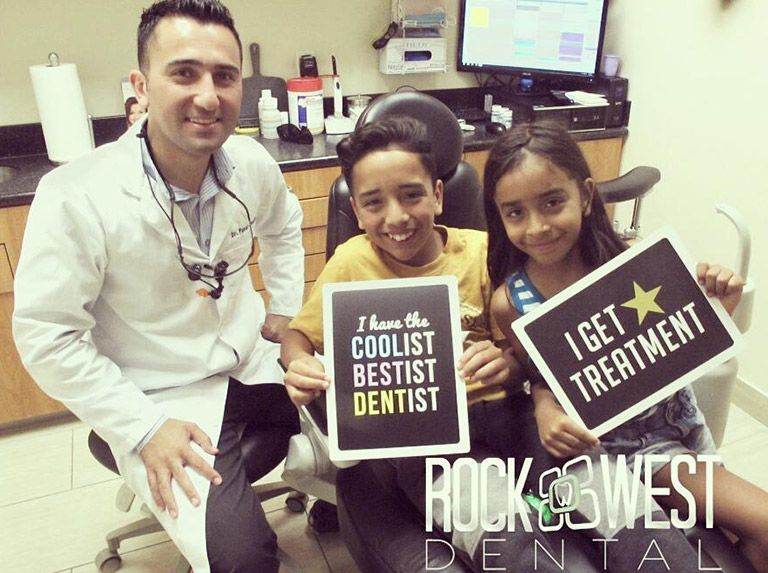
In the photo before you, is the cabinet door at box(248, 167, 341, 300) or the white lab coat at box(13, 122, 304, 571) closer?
the white lab coat at box(13, 122, 304, 571)

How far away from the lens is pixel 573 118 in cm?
249

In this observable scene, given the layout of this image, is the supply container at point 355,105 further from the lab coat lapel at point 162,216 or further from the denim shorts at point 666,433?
the denim shorts at point 666,433

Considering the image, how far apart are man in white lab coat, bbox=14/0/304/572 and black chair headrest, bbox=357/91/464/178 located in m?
0.33

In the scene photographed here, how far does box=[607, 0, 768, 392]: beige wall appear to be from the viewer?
2021 mm

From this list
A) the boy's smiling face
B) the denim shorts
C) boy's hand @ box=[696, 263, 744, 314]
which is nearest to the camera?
boy's hand @ box=[696, 263, 744, 314]

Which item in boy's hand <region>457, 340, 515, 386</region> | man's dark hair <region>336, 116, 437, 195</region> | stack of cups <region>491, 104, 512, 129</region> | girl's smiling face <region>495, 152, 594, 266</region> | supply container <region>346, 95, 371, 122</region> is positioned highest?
man's dark hair <region>336, 116, 437, 195</region>

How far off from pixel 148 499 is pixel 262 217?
703mm

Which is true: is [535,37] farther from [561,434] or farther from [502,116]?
[561,434]

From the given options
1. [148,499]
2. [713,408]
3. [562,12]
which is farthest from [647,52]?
[148,499]

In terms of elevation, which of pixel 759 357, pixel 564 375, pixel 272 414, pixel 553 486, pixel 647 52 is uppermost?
pixel 647 52

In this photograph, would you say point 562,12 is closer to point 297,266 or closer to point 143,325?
point 297,266

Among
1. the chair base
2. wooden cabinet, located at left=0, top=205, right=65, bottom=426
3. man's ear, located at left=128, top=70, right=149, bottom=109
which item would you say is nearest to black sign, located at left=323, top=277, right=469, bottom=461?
man's ear, located at left=128, top=70, right=149, bottom=109

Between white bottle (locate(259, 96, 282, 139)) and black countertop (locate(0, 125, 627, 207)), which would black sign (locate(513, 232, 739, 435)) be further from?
white bottle (locate(259, 96, 282, 139))

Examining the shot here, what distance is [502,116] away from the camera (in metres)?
2.58
